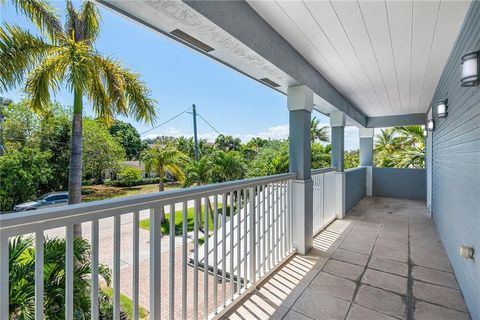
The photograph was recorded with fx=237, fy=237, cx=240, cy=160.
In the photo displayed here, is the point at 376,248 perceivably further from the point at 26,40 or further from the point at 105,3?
the point at 26,40

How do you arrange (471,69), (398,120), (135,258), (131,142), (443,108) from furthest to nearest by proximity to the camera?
(131,142) < (398,120) < (443,108) < (471,69) < (135,258)

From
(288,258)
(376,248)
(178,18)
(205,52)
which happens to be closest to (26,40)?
(205,52)

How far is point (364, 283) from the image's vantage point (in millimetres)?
2449

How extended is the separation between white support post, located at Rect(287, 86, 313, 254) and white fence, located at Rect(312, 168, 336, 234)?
0.83 m

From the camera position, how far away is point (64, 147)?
6.14 metres

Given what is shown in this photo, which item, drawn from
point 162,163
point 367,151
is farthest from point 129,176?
point 367,151

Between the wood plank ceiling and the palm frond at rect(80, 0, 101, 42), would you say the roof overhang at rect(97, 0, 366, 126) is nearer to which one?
the wood plank ceiling

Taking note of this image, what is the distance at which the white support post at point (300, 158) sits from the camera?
10.4 feet

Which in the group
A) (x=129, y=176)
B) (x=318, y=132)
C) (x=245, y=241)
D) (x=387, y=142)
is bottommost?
(x=129, y=176)

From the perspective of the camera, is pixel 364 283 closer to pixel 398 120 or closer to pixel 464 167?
pixel 464 167

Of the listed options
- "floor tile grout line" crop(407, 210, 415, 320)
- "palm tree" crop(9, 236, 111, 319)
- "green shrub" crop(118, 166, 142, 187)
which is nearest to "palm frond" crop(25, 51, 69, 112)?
"palm tree" crop(9, 236, 111, 319)

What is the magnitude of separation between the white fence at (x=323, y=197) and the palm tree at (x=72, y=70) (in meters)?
3.54

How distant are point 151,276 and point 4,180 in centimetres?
476

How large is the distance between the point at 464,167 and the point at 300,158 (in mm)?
1619
